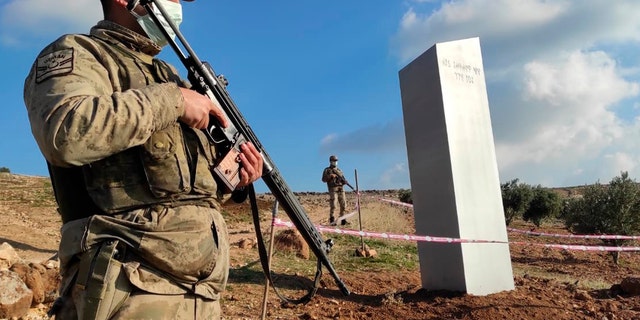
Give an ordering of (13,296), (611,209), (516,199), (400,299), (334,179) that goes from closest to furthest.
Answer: (13,296), (400,299), (611,209), (334,179), (516,199)

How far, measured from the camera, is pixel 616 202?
13516mm

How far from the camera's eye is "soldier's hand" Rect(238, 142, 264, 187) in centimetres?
191

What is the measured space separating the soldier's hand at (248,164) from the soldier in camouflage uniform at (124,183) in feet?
0.60

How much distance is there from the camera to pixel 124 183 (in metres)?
1.52

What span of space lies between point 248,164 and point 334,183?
40.6 ft

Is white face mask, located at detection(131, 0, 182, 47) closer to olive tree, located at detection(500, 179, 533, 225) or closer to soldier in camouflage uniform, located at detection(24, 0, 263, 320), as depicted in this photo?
soldier in camouflage uniform, located at detection(24, 0, 263, 320)

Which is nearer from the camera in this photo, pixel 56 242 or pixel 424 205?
pixel 424 205

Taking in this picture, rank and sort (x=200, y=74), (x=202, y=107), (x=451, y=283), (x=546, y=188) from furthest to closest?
(x=546, y=188), (x=451, y=283), (x=200, y=74), (x=202, y=107)

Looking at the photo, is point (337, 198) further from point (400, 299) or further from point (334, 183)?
point (400, 299)

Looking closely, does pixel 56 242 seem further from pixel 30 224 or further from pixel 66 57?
pixel 66 57

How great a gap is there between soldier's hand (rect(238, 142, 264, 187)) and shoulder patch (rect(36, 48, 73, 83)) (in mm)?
696

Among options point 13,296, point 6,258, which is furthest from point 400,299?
point 6,258

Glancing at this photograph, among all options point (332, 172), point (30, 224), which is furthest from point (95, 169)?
point (332, 172)

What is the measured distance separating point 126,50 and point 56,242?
7.99m
